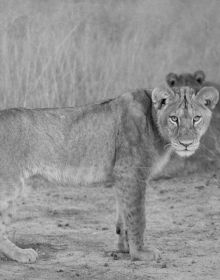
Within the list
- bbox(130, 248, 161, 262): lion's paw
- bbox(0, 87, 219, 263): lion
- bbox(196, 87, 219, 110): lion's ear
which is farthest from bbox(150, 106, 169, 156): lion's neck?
bbox(130, 248, 161, 262): lion's paw

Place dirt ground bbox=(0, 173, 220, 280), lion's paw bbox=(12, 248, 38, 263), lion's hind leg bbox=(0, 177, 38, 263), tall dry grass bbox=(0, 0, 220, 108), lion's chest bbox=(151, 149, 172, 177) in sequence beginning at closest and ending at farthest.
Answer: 1. dirt ground bbox=(0, 173, 220, 280)
2. lion's hind leg bbox=(0, 177, 38, 263)
3. lion's paw bbox=(12, 248, 38, 263)
4. lion's chest bbox=(151, 149, 172, 177)
5. tall dry grass bbox=(0, 0, 220, 108)

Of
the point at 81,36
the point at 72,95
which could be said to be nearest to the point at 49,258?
the point at 72,95

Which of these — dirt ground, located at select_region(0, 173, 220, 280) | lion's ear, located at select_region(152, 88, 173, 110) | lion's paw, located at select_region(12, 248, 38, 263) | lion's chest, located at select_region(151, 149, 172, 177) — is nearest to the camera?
dirt ground, located at select_region(0, 173, 220, 280)

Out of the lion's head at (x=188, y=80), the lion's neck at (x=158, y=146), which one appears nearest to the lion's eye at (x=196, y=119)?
the lion's neck at (x=158, y=146)

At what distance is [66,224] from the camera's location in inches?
303

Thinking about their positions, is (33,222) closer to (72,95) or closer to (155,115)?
(155,115)

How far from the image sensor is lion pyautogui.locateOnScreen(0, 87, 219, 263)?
6.33 metres

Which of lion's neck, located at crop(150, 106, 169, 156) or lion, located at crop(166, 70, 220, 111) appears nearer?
lion's neck, located at crop(150, 106, 169, 156)

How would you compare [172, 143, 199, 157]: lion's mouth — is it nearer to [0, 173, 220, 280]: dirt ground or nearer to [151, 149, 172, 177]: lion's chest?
[151, 149, 172, 177]: lion's chest

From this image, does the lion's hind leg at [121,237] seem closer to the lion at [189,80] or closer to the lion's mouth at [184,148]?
the lion's mouth at [184,148]

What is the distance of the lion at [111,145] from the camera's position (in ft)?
20.8

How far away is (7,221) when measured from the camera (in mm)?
6523

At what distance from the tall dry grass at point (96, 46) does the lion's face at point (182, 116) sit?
13.8ft

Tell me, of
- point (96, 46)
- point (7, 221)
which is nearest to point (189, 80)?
point (96, 46)
